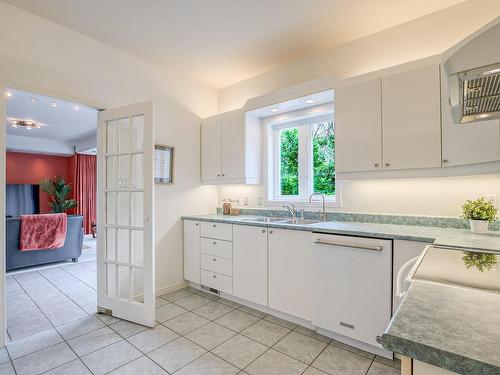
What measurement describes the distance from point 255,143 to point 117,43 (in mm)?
1783

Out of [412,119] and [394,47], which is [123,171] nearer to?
[412,119]

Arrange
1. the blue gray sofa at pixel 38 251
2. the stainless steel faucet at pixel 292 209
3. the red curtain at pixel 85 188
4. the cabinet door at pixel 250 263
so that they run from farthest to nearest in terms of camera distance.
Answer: the red curtain at pixel 85 188, the blue gray sofa at pixel 38 251, the stainless steel faucet at pixel 292 209, the cabinet door at pixel 250 263

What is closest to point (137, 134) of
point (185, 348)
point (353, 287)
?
point (185, 348)

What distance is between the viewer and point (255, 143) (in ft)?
10.8

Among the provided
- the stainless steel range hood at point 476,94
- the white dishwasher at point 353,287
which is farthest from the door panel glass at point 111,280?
the stainless steel range hood at point 476,94

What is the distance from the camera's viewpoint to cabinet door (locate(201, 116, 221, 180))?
3.37 meters

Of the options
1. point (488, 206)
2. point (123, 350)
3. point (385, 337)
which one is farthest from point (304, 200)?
point (385, 337)

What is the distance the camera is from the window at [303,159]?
2.93m

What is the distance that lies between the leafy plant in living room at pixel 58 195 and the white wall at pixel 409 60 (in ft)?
19.9

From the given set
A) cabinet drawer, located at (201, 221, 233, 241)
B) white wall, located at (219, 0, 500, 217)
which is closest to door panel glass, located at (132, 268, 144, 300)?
cabinet drawer, located at (201, 221, 233, 241)

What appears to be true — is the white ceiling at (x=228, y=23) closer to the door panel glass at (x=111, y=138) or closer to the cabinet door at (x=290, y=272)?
the door panel glass at (x=111, y=138)

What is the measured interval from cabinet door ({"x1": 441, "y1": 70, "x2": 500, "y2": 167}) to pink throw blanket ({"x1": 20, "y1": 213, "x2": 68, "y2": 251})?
5135 mm

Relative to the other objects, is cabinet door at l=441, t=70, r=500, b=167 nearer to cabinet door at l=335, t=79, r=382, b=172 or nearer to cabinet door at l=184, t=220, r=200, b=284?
cabinet door at l=335, t=79, r=382, b=172

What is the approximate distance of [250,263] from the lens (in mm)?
2617
